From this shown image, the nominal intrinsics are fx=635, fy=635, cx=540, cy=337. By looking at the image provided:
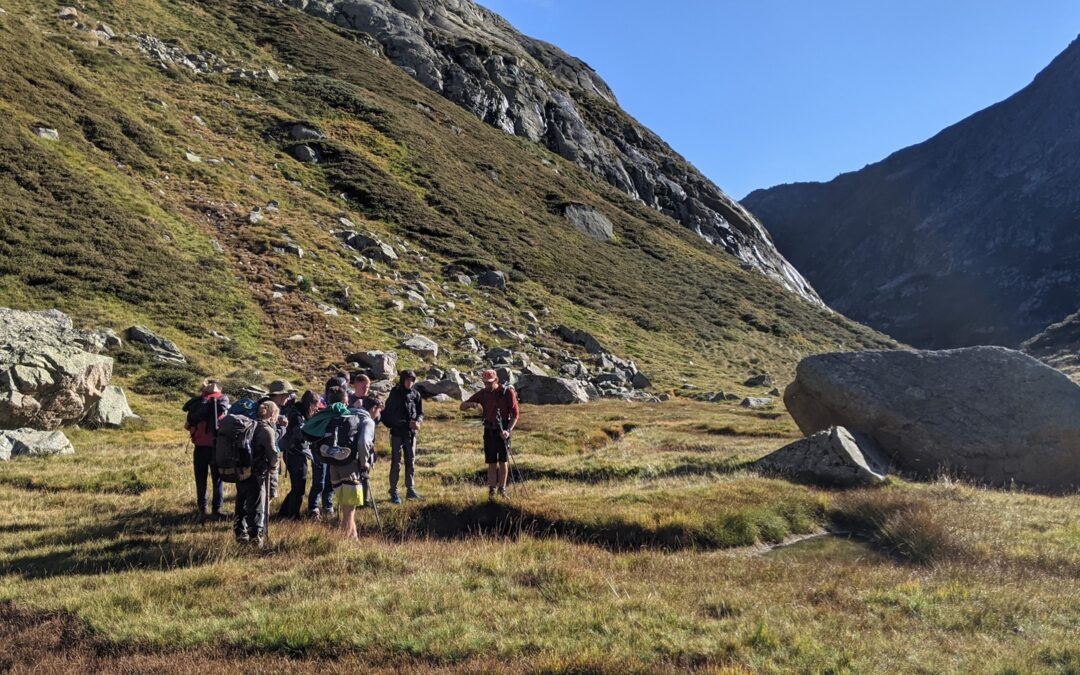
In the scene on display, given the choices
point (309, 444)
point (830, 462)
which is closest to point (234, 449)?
point (309, 444)

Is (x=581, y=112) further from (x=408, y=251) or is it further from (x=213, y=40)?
(x=408, y=251)

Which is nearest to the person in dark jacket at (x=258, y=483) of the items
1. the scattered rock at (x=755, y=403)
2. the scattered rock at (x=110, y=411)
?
the scattered rock at (x=110, y=411)

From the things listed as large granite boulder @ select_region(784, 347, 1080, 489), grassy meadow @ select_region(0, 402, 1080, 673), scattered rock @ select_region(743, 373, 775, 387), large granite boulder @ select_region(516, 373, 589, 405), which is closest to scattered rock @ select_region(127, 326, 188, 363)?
grassy meadow @ select_region(0, 402, 1080, 673)

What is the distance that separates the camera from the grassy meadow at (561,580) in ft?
19.0

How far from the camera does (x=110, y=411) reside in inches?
829

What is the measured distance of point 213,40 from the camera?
7162 cm

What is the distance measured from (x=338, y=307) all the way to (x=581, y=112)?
292 ft

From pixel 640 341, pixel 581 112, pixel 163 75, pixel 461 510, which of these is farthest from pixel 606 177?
pixel 461 510

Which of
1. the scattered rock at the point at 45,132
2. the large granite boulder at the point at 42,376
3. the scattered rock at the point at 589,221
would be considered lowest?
the large granite boulder at the point at 42,376

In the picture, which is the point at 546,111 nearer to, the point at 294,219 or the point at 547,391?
the point at 294,219

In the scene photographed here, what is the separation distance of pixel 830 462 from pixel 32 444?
1999 centimetres

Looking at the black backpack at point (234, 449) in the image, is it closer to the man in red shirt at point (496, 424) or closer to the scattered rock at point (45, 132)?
the man in red shirt at point (496, 424)

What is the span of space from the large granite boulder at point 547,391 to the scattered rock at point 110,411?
66.7 feet

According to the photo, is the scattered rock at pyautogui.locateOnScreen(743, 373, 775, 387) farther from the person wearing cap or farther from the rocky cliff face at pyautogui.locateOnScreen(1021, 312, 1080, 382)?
the person wearing cap
